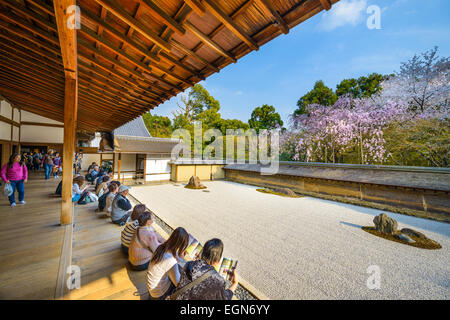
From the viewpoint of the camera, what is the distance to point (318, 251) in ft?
11.8

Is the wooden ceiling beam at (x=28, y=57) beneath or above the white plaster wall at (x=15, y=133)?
above

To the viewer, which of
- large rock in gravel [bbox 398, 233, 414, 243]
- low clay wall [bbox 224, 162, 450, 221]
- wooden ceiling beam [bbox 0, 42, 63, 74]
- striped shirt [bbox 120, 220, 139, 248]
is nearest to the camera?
striped shirt [bbox 120, 220, 139, 248]

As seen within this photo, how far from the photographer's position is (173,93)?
11.9ft

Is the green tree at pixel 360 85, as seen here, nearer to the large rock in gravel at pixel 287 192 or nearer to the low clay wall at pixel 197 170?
the large rock in gravel at pixel 287 192

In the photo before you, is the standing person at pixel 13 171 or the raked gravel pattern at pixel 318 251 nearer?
the raked gravel pattern at pixel 318 251

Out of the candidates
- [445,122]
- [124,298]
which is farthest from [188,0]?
[445,122]

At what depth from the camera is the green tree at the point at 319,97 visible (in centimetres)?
1533

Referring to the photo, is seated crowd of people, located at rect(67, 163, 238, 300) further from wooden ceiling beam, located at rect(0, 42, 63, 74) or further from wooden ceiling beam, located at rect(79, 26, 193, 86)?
wooden ceiling beam, located at rect(0, 42, 63, 74)

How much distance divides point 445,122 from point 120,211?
12198mm

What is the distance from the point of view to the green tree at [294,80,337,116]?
15.3 meters

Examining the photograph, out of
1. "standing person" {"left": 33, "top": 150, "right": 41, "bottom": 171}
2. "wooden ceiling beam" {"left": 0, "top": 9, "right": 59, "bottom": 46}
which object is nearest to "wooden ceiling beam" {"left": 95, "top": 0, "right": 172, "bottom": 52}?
"wooden ceiling beam" {"left": 0, "top": 9, "right": 59, "bottom": 46}

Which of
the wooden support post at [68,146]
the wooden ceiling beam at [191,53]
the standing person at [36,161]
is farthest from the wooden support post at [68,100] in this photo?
the standing person at [36,161]

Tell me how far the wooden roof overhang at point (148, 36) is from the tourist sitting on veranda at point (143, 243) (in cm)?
229

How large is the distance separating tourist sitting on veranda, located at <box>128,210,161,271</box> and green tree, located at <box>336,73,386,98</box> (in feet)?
61.0
